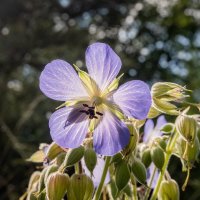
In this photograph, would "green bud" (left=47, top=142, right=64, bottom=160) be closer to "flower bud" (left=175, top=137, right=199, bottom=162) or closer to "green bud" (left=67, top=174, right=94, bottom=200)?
"green bud" (left=67, top=174, right=94, bottom=200)

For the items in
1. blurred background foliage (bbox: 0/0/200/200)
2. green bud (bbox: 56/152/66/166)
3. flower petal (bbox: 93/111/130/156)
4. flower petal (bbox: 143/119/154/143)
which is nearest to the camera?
flower petal (bbox: 93/111/130/156)

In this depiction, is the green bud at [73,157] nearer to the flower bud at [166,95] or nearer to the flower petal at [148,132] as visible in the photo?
the flower bud at [166,95]

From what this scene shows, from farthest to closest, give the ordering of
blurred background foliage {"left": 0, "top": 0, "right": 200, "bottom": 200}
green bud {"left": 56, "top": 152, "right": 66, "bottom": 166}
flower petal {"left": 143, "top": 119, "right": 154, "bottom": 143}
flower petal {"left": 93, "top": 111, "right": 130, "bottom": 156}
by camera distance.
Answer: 1. blurred background foliage {"left": 0, "top": 0, "right": 200, "bottom": 200}
2. flower petal {"left": 143, "top": 119, "right": 154, "bottom": 143}
3. green bud {"left": 56, "top": 152, "right": 66, "bottom": 166}
4. flower petal {"left": 93, "top": 111, "right": 130, "bottom": 156}

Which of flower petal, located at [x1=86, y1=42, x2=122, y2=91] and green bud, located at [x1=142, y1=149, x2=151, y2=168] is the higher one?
flower petal, located at [x1=86, y1=42, x2=122, y2=91]

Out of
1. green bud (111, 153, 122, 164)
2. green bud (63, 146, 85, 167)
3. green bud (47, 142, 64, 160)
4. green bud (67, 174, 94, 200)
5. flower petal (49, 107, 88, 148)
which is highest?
flower petal (49, 107, 88, 148)

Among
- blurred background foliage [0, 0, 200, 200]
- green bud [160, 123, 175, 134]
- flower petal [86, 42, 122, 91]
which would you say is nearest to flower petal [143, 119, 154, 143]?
green bud [160, 123, 175, 134]

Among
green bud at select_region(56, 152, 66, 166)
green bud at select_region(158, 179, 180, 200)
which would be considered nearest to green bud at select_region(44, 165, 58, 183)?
green bud at select_region(56, 152, 66, 166)

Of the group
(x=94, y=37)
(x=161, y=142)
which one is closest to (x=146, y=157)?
(x=161, y=142)

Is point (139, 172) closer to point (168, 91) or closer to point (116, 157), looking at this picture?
point (116, 157)

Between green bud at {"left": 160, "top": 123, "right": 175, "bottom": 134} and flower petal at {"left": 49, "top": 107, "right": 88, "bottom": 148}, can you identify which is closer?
flower petal at {"left": 49, "top": 107, "right": 88, "bottom": 148}
